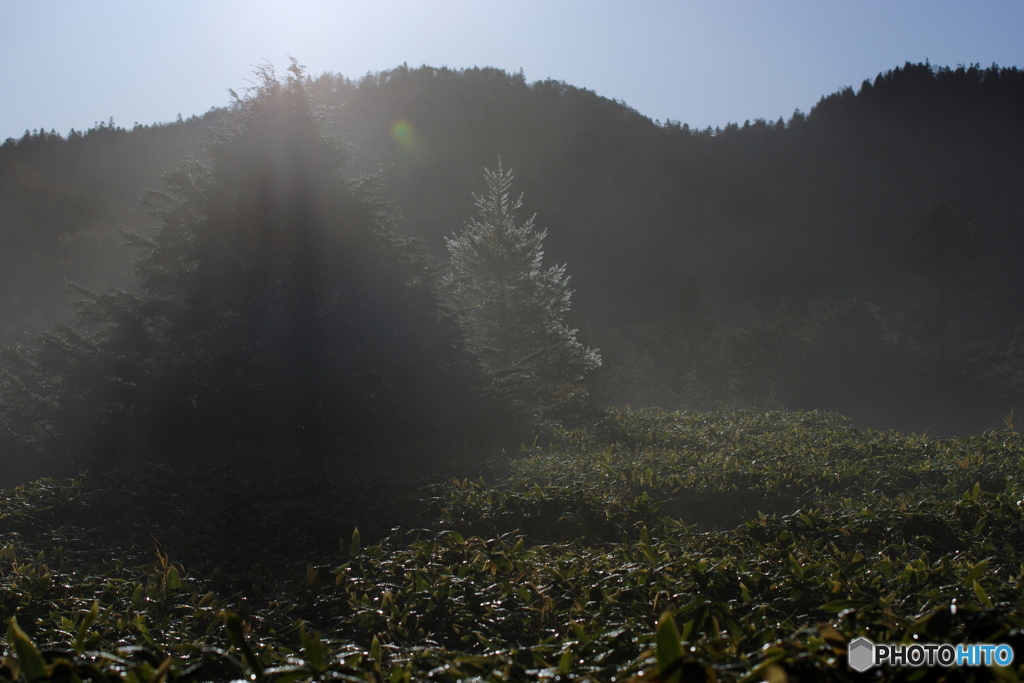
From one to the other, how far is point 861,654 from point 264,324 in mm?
7849

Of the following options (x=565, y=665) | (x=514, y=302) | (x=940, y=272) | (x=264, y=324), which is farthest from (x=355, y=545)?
(x=940, y=272)

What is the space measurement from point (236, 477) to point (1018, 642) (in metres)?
5.57

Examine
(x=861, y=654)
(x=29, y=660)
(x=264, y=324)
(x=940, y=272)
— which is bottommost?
(x=861, y=654)

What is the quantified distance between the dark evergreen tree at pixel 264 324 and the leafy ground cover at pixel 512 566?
1.58m

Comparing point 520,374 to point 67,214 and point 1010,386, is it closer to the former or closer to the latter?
point 1010,386

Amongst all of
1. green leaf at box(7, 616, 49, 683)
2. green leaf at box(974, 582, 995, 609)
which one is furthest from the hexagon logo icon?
green leaf at box(7, 616, 49, 683)

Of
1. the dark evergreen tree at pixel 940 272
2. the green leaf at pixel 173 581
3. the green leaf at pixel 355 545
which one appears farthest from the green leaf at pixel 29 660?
the dark evergreen tree at pixel 940 272

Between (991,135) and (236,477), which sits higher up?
(991,135)

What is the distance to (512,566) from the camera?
3.43m

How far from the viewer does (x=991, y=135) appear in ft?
208

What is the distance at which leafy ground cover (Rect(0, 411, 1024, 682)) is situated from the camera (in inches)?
77.7

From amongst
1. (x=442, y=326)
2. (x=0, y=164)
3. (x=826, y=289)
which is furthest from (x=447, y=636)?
(x=826, y=289)

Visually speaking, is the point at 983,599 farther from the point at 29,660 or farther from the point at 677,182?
the point at 677,182

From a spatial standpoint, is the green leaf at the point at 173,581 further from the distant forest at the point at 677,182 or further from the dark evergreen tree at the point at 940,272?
the dark evergreen tree at the point at 940,272
